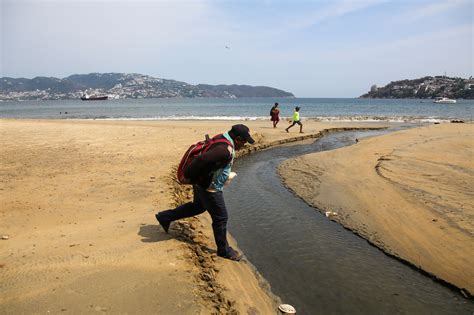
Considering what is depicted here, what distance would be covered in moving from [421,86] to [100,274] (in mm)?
171311

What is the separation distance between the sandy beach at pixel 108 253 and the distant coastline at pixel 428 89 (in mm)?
146285

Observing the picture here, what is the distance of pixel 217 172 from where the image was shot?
464 cm

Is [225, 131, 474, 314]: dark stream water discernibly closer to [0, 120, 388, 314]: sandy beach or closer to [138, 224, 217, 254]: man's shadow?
[0, 120, 388, 314]: sandy beach

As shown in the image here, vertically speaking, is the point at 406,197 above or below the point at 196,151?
below

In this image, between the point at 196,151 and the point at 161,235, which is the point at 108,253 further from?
the point at 196,151

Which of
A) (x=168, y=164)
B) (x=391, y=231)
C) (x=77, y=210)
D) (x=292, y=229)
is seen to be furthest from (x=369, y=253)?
(x=168, y=164)

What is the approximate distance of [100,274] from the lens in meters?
4.25

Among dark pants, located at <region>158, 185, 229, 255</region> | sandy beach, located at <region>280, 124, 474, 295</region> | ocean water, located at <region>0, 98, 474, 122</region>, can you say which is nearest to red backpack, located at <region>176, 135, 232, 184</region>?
dark pants, located at <region>158, 185, 229, 255</region>

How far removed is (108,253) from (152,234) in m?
0.85

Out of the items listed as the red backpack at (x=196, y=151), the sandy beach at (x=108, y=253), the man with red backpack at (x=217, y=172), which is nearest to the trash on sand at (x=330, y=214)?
the sandy beach at (x=108, y=253)

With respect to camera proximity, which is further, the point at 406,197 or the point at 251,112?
the point at 251,112

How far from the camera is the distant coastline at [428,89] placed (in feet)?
428

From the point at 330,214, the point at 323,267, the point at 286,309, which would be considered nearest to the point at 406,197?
the point at 330,214

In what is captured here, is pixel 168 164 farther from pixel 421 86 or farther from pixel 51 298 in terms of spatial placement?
pixel 421 86
